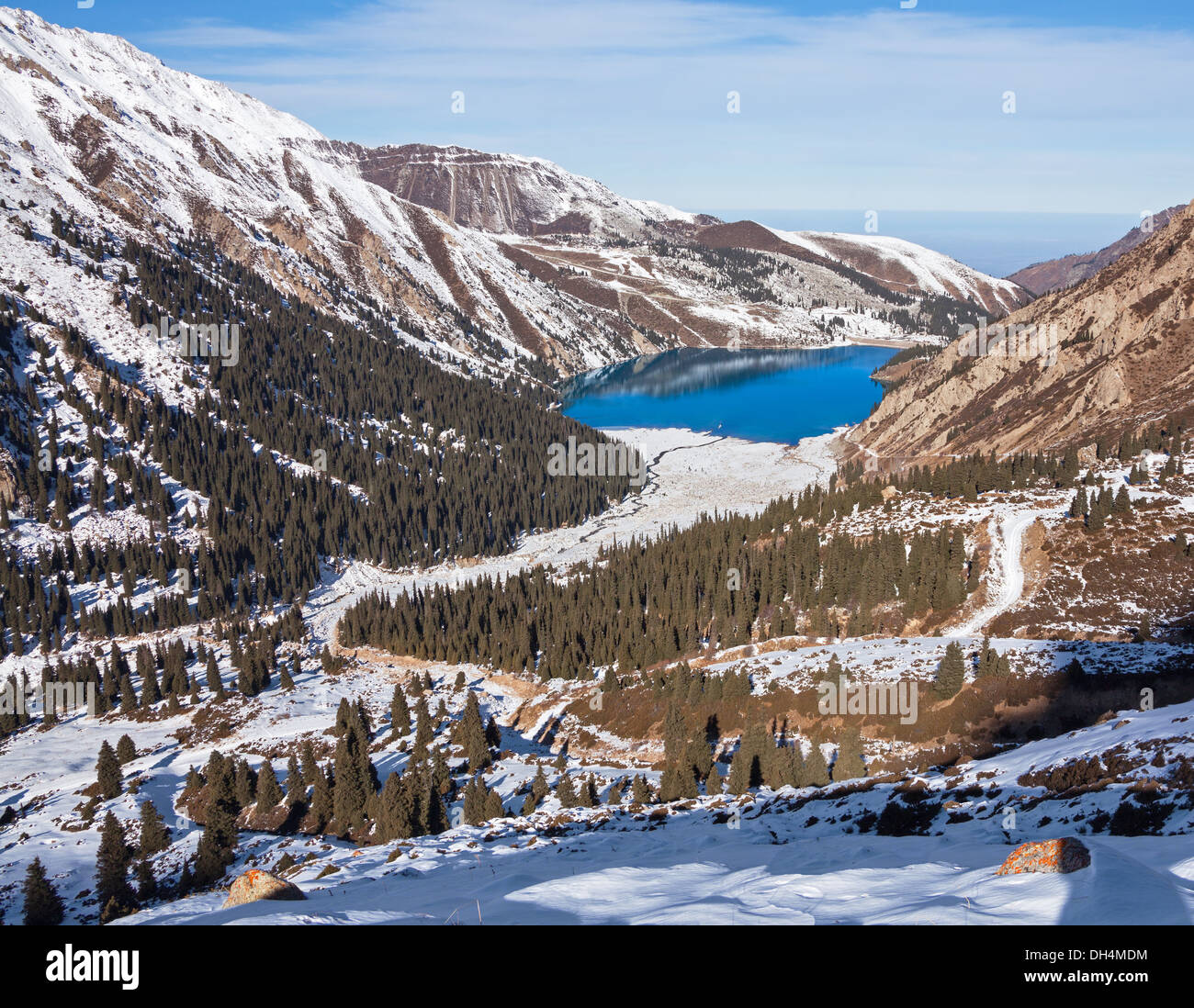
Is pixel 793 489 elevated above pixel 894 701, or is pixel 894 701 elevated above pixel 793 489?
pixel 793 489

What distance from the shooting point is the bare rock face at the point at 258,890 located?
29766 millimetres

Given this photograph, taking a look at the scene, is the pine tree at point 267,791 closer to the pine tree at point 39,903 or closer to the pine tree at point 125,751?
the pine tree at point 39,903

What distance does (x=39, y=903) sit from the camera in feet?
153

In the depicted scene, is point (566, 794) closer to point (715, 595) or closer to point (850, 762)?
point (850, 762)

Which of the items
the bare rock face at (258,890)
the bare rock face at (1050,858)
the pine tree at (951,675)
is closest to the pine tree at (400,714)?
the bare rock face at (258,890)

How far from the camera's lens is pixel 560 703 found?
76250 mm

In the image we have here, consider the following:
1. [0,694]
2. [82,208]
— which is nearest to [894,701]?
[0,694]

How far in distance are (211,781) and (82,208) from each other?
183 metres

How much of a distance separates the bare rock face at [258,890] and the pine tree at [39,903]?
26.2m

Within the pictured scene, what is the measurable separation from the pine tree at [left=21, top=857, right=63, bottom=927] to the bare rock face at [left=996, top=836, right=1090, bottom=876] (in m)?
53.3

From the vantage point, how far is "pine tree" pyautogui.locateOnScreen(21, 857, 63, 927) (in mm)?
46438

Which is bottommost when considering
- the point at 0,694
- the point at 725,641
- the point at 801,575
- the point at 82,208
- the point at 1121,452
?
the point at 0,694

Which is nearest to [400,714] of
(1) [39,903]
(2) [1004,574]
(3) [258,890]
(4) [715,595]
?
(1) [39,903]

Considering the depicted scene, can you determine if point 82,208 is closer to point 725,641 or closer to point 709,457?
point 709,457
